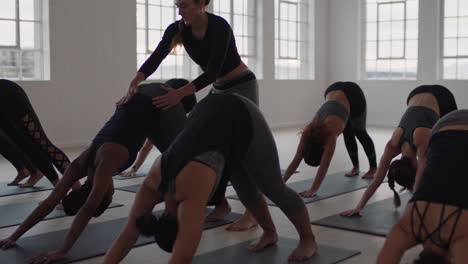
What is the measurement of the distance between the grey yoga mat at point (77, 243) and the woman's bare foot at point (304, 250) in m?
0.78

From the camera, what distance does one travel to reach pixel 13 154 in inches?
190

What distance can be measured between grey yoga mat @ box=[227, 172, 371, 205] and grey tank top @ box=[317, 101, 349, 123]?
1.76ft

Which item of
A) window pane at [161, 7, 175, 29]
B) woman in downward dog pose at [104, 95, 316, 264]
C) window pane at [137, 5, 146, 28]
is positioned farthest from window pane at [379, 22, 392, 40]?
woman in downward dog pose at [104, 95, 316, 264]

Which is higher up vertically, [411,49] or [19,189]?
[411,49]

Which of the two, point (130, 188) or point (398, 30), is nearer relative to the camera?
point (130, 188)

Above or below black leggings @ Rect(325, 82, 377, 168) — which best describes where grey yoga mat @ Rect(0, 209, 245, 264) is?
below

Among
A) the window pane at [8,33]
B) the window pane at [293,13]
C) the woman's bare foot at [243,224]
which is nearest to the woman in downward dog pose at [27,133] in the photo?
the woman's bare foot at [243,224]

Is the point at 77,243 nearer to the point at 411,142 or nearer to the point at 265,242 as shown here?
the point at 265,242

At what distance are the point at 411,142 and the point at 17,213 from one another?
7.90ft

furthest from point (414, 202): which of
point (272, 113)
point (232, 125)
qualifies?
point (272, 113)

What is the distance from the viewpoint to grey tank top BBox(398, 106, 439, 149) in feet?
11.5

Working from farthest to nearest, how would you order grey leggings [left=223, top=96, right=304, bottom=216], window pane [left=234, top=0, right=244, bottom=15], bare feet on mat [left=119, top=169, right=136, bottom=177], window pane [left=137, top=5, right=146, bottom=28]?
1. window pane [left=234, top=0, right=244, bottom=15]
2. window pane [left=137, top=5, right=146, bottom=28]
3. bare feet on mat [left=119, top=169, right=136, bottom=177]
4. grey leggings [left=223, top=96, right=304, bottom=216]

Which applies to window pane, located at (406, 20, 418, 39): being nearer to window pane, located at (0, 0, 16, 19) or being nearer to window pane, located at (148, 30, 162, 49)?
window pane, located at (148, 30, 162, 49)

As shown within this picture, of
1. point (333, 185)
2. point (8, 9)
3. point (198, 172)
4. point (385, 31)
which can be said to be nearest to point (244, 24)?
point (385, 31)
